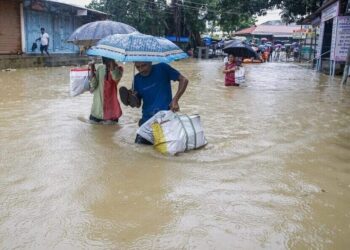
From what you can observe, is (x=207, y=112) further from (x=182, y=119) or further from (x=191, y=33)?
(x=191, y=33)

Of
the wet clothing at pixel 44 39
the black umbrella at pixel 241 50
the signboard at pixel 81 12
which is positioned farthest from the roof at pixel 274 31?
the black umbrella at pixel 241 50

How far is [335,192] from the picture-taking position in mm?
3906

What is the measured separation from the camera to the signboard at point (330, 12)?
49.8 ft

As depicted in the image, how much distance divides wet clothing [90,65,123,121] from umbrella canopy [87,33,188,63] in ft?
4.26

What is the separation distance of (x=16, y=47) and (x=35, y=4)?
2.29 meters

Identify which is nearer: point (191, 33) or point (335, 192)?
point (335, 192)

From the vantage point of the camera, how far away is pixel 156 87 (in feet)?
17.0

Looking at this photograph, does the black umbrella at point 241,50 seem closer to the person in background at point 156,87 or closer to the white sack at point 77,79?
the white sack at point 77,79

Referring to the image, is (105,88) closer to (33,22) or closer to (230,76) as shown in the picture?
(230,76)

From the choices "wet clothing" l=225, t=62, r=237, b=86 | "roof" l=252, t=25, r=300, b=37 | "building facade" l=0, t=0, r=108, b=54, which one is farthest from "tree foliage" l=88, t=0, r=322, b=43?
"wet clothing" l=225, t=62, r=237, b=86

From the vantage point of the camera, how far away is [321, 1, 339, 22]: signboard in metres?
15.2

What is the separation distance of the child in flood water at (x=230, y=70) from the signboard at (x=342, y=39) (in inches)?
200

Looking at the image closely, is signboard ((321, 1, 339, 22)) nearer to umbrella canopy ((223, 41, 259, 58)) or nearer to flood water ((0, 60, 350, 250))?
umbrella canopy ((223, 41, 259, 58))

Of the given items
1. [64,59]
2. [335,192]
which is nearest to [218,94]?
[335,192]
